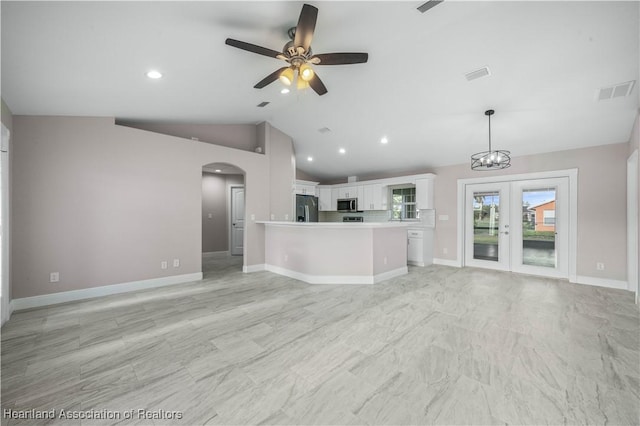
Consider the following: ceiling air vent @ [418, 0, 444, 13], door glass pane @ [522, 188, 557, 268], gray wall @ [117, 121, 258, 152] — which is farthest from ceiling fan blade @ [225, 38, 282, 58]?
door glass pane @ [522, 188, 557, 268]

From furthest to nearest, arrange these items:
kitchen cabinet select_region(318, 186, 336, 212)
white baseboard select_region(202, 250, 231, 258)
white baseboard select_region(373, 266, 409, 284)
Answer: kitchen cabinet select_region(318, 186, 336, 212), white baseboard select_region(202, 250, 231, 258), white baseboard select_region(373, 266, 409, 284)

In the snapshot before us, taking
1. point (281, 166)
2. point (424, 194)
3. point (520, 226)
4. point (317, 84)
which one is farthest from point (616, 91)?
point (281, 166)

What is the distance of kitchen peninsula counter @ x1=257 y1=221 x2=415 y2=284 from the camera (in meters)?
4.47

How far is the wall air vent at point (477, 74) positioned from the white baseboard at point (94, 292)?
5.21 meters

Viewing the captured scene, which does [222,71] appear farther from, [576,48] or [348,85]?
[576,48]

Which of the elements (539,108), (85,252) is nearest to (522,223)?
(539,108)

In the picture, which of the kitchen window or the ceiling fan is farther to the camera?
the kitchen window

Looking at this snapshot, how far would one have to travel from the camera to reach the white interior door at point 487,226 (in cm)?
565

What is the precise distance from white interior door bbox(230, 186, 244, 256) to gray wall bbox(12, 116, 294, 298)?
297 cm

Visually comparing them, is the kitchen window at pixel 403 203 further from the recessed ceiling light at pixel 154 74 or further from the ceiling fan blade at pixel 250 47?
the recessed ceiling light at pixel 154 74

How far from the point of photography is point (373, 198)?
7.49m

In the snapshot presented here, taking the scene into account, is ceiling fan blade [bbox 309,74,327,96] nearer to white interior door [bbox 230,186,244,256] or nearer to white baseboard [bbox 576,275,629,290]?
white interior door [bbox 230,186,244,256]

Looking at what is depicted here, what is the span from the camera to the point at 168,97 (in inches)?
145

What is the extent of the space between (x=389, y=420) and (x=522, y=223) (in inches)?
219
